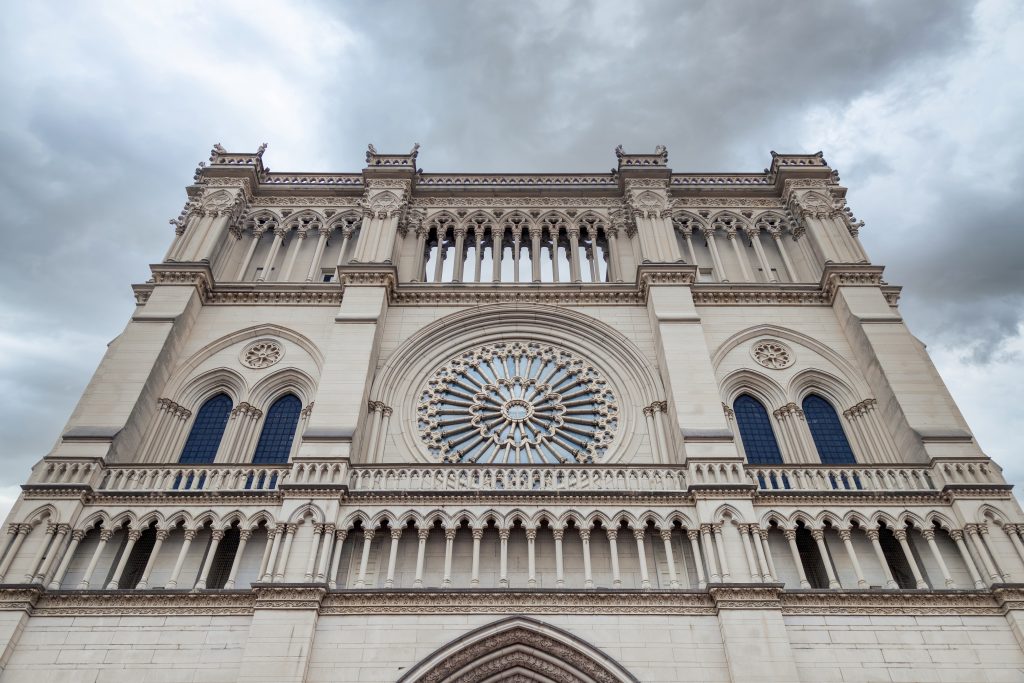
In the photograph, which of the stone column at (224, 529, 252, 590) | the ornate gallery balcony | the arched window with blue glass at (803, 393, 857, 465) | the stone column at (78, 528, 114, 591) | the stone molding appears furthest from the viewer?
the arched window with blue glass at (803, 393, 857, 465)

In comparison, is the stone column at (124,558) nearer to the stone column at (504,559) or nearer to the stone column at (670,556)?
the stone column at (504,559)

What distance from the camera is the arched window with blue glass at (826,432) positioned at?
19.3m

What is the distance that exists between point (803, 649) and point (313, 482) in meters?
11.7

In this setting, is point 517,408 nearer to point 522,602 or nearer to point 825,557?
point 522,602

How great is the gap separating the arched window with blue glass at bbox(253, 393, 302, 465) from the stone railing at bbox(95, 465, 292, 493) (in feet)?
5.95

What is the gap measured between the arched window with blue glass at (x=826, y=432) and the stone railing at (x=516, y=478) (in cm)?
528

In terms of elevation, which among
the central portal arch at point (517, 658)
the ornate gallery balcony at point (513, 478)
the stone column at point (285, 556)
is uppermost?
the ornate gallery balcony at point (513, 478)

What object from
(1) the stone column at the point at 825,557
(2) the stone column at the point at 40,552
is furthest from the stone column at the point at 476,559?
(2) the stone column at the point at 40,552

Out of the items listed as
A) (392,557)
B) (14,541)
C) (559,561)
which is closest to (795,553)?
(559,561)

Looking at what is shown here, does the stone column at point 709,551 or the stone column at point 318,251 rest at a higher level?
the stone column at point 318,251

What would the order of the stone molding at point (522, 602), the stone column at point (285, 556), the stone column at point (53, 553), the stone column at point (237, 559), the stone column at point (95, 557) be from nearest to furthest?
the stone molding at point (522, 602)
the stone column at point (285, 556)
the stone column at point (53, 553)
the stone column at point (95, 557)
the stone column at point (237, 559)

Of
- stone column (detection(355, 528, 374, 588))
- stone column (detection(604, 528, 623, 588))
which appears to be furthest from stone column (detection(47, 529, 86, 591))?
stone column (detection(604, 528, 623, 588))

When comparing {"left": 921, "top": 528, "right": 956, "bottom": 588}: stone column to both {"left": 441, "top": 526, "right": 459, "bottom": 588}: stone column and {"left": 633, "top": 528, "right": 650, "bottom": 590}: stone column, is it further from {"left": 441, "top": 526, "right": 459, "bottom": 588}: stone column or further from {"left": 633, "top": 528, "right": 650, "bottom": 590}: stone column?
{"left": 441, "top": 526, "right": 459, "bottom": 588}: stone column

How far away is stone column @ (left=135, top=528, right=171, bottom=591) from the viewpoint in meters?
15.2
